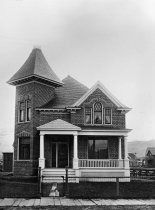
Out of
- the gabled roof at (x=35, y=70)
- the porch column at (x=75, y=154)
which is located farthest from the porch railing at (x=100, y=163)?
the gabled roof at (x=35, y=70)

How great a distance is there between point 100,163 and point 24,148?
6.48m

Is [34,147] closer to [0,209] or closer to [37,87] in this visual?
[37,87]

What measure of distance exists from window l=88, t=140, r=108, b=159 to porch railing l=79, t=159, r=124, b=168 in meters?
0.93

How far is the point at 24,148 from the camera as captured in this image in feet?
96.3

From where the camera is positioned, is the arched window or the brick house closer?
the brick house

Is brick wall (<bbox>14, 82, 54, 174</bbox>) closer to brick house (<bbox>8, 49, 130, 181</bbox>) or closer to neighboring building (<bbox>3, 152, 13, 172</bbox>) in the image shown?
brick house (<bbox>8, 49, 130, 181</bbox>)

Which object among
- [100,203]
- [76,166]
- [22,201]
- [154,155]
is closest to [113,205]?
[100,203]

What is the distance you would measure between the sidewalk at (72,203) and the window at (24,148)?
628 inches

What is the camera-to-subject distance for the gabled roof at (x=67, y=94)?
29.6 meters

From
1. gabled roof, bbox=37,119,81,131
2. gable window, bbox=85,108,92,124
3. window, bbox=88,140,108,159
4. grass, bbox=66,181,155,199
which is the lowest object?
grass, bbox=66,181,155,199

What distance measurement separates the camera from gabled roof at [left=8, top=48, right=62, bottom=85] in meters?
29.3

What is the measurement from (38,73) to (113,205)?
18967 mm

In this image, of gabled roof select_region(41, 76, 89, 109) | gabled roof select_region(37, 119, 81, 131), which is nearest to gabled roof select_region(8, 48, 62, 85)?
gabled roof select_region(41, 76, 89, 109)

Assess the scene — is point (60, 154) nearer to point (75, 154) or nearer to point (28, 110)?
point (75, 154)
